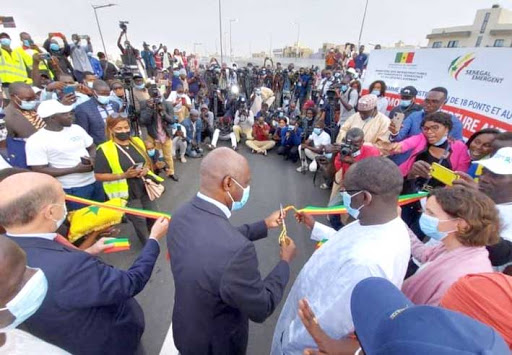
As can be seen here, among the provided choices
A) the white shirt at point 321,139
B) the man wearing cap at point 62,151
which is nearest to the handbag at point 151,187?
the man wearing cap at point 62,151

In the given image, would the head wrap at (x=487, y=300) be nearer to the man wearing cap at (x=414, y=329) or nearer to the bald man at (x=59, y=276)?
the man wearing cap at (x=414, y=329)

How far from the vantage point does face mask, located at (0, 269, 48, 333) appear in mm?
1011

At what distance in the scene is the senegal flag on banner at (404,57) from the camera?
6.96m

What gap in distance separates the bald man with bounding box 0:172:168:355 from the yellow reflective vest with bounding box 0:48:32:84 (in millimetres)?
7872

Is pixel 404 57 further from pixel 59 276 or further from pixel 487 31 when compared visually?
pixel 487 31

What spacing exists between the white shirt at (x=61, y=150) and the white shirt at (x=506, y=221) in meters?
4.09

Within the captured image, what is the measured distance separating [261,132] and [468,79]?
17.2ft

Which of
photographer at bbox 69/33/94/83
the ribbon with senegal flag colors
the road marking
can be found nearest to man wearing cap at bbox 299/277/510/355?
the ribbon with senegal flag colors

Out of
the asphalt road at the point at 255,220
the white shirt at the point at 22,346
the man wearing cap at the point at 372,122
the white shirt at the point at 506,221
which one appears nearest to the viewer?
the white shirt at the point at 22,346

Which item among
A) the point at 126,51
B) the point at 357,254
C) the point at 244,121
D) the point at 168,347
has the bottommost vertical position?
the point at 168,347

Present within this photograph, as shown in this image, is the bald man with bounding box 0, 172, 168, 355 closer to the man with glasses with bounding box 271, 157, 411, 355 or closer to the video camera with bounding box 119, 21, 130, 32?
the man with glasses with bounding box 271, 157, 411, 355

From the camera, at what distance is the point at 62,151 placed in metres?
2.96

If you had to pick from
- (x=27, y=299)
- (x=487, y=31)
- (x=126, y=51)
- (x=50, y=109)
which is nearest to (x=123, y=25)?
(x=126, y=51)

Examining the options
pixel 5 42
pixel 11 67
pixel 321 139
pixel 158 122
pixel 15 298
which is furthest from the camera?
pixel 11 67
